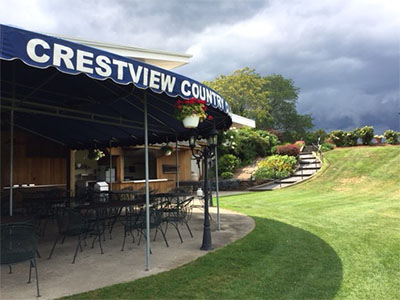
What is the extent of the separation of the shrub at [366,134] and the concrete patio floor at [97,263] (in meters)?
21.8

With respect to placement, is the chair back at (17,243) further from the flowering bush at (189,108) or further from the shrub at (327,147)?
the shrub at (327,147)

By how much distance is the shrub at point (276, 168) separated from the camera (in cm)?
1859

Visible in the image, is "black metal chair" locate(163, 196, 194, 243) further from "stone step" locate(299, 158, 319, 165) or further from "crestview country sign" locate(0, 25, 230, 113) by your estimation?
"stone step" locate(299, 158, 319, 165)

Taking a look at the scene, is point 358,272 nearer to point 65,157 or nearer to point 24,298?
point 24,298

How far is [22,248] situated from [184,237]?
333 cm

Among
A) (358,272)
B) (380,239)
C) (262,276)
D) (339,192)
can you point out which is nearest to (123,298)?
(262,276)

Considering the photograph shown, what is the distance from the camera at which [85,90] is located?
5.60 metres

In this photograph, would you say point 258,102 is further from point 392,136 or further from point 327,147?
point 392,136

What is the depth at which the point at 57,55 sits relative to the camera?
2.96 metres

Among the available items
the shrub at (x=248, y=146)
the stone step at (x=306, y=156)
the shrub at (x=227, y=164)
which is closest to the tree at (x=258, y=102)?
the shrub at (x=248, y=146)

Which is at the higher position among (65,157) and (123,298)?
(65,157)

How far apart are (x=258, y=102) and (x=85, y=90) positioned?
3113 cm

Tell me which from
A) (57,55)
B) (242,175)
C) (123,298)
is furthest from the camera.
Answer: (242,175)

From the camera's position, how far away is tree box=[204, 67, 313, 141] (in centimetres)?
3378
